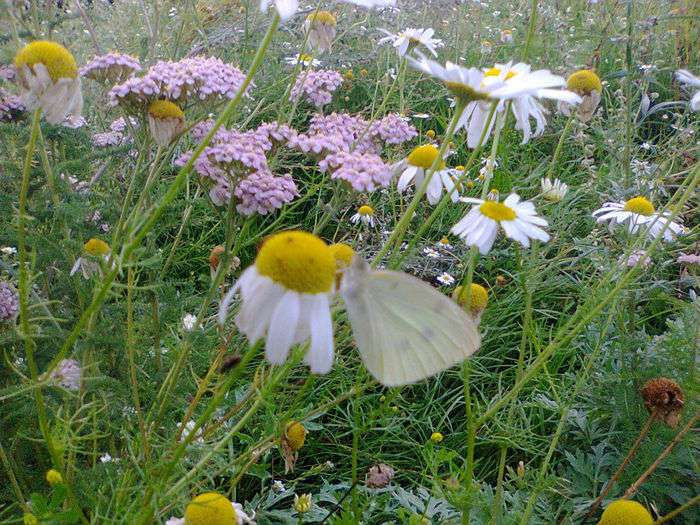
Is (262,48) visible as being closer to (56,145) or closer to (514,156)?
(56,145)

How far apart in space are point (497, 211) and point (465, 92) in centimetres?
33

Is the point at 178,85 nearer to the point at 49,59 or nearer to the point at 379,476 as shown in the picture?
the point at 49,59

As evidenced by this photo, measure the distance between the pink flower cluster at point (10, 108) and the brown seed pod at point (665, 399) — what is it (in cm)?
160

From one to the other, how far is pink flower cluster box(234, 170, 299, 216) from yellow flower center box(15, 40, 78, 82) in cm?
37

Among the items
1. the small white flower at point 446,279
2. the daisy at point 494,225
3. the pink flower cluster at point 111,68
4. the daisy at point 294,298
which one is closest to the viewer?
the daisy at point 294,298

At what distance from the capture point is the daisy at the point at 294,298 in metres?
0.93

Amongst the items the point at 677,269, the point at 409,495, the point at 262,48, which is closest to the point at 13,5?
the point at 262,48

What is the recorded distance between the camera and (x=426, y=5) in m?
4.51

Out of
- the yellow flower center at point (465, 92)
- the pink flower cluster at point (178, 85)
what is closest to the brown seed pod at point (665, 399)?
the yellow flower center at point (465, 92)

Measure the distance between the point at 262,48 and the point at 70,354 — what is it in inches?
34.5

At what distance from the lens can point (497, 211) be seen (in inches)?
55.8

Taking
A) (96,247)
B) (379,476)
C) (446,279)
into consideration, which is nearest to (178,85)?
(96,247)

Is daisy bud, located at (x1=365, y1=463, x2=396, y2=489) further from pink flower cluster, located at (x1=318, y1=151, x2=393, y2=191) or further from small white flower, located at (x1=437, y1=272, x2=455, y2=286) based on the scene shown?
small white flower, located at (x1=437, y1=272, x2=455, y2=286)

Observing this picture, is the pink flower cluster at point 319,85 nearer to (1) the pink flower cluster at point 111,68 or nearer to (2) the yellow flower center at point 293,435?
Result: (1) the pink flower cluster at point 111,68
